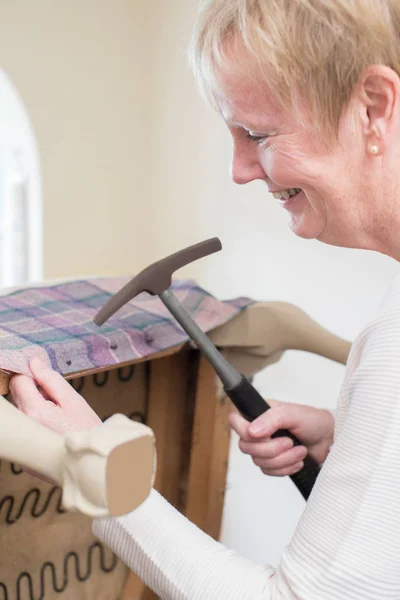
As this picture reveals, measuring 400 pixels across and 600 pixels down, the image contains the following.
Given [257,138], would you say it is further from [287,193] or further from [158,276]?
[158,276]

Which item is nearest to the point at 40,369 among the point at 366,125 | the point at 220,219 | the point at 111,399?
the point at 111,399

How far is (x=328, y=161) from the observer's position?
59cm

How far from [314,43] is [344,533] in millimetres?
386

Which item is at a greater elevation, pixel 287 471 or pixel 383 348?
pixel 383 348

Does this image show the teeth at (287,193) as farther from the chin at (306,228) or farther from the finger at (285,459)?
the finger at (285,459)

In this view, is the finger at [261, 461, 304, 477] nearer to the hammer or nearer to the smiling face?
the hammer

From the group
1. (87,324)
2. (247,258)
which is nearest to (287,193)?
(87,324)

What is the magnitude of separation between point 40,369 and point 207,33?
34 centimetres

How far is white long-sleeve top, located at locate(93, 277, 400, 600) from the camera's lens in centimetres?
51

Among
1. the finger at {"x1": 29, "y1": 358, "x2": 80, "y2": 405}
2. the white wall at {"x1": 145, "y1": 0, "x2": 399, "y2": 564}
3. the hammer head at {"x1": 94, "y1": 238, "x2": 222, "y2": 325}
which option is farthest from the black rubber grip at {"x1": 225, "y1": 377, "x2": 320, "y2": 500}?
the white wall at {"x1": 145, "y1": 0, "x2": 399, "y2": 564}

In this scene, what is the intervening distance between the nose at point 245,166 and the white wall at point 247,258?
1.96 feet

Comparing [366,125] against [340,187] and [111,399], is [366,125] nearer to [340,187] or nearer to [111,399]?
[340,187]

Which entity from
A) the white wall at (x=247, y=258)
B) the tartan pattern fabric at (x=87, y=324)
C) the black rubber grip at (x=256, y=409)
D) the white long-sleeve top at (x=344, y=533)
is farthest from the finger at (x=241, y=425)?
the white wall at (x=247, y=258)

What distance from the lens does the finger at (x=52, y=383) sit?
59 centimetres
